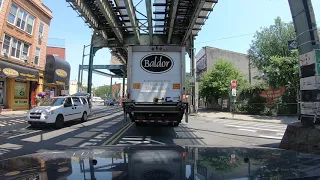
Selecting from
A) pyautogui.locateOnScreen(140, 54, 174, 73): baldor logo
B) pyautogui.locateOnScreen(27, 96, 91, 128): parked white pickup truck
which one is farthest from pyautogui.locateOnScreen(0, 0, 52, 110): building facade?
pyautogui.locateOnScreen(140, 54, 174, 73): baldor logo

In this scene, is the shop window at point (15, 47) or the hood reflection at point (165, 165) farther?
the shop window at point (15, 47)

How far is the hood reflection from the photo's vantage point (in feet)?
8.97

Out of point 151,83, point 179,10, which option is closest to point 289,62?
point 179,10

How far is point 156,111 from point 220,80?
24.5 meters

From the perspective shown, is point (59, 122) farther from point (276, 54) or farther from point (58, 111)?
point (276, 54)

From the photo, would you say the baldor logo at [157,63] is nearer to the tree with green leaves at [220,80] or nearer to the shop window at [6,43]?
the shop window at [6,43]

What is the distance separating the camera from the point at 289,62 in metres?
24.2

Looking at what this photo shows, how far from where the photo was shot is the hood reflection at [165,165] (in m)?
2.73

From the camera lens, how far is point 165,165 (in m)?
3.16

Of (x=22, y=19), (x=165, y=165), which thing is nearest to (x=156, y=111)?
(x=165, y=165)

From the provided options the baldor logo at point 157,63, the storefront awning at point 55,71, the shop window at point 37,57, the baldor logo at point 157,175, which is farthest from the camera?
the storefront awning at point 55,71

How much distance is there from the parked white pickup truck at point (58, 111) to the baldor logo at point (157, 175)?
13.4 meters

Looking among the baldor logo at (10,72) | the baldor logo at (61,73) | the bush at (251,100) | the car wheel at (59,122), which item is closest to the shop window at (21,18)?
the baldor logo at (10,72)

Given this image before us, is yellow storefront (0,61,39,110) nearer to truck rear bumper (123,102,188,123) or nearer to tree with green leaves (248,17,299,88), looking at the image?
truck rear bumper (123,102,188,123)
